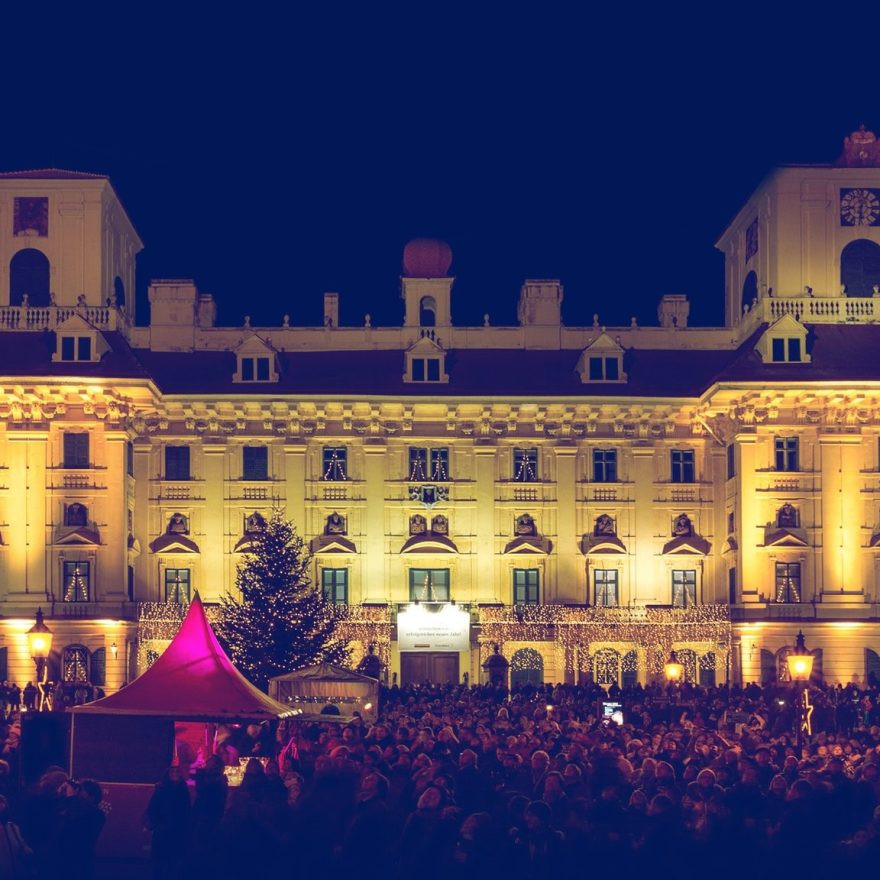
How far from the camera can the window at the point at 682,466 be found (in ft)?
275

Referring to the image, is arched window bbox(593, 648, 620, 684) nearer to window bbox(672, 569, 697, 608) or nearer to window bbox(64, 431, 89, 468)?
window bbox(672, 569, 697, 608)

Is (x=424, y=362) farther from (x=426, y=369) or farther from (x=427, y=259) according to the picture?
(x=427, y=259)

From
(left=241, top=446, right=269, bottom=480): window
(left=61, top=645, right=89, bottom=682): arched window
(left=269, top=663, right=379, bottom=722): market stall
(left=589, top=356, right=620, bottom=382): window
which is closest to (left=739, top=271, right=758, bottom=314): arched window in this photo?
(left=589, top=356, right=620, bottom=382): window

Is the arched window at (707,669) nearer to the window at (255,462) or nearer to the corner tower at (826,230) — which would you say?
the corner tower at (826,230)

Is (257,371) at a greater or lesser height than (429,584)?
greater

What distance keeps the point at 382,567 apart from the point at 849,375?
61.5 feet

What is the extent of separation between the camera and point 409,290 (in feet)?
282

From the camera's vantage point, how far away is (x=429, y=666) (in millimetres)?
80625

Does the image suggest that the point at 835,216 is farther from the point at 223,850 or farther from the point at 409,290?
the point at 223,850

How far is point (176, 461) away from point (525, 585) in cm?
1406

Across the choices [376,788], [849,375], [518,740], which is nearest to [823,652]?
[849,375]

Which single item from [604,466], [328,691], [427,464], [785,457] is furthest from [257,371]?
[328,691]

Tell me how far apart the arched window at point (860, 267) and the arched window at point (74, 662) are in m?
31.8

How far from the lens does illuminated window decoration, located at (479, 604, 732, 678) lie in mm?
80438
